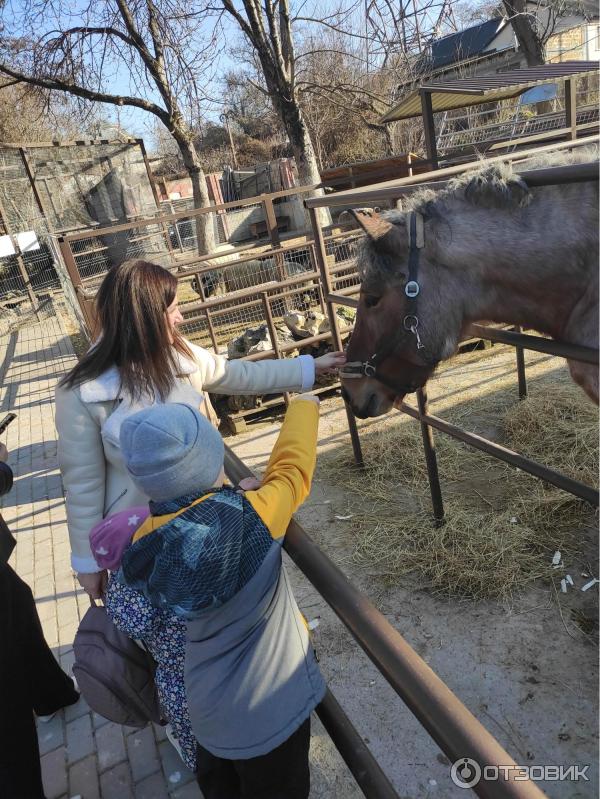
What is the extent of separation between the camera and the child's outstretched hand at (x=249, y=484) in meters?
1.42

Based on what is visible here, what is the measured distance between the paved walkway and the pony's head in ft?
5.91

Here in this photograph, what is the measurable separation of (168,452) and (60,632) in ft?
8.45

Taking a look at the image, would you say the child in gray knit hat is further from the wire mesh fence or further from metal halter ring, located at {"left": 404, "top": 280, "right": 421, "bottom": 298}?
the wire mesh fence

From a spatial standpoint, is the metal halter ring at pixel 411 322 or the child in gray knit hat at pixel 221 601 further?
the metal halter ring at pixel 411 322

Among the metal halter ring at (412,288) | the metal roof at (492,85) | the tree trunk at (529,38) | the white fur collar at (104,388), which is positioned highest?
the tree trunk at (529,38)

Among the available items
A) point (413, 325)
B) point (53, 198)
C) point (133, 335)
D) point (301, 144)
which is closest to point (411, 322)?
point (413, 325)

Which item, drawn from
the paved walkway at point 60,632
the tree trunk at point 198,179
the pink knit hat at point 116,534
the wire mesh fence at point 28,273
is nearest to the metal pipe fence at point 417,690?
the pink knit hat at point 116,534

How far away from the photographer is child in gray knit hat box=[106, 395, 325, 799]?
3.60ft

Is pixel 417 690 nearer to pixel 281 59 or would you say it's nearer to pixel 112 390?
pixel 112 390

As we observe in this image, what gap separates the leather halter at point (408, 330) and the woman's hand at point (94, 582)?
3.82 ft

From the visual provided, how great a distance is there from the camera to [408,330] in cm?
193

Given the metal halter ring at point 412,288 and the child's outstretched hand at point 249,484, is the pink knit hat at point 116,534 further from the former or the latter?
the metal halter ring at point 412,288

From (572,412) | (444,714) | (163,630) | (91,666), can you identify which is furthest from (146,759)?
(572,412)

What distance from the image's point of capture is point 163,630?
4.60 ft
